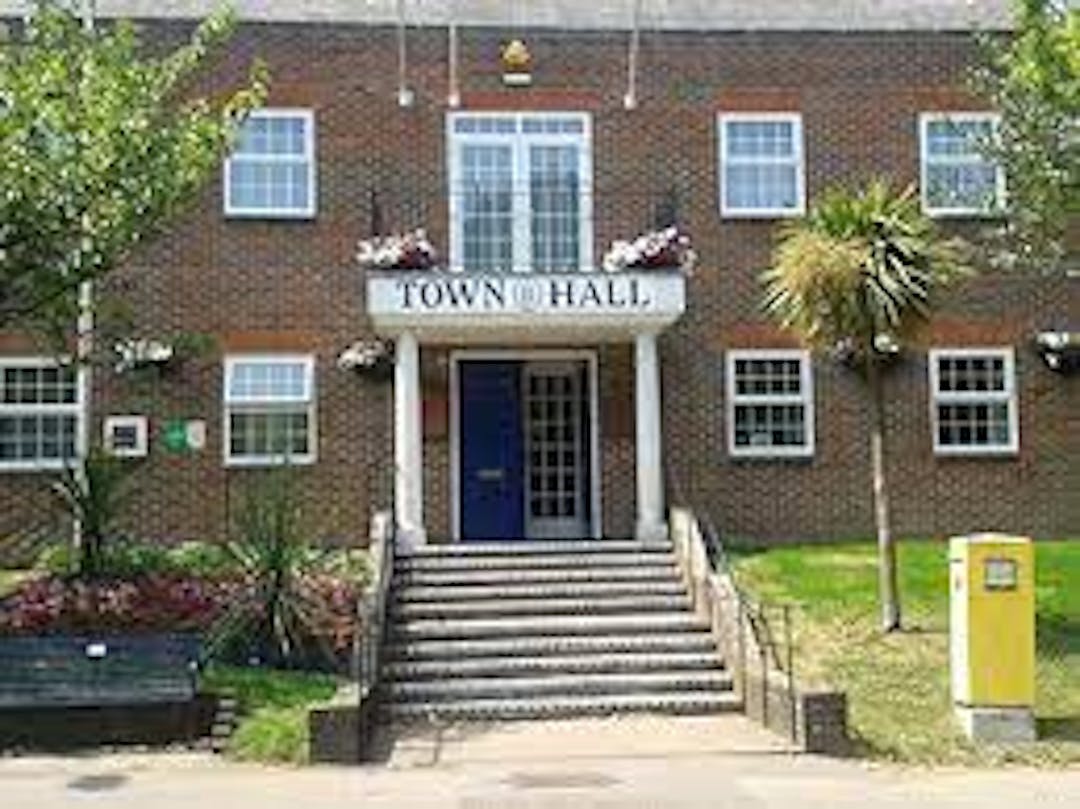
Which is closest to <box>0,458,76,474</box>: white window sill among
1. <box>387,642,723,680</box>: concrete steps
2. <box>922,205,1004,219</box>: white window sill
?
<box>387,642,723,680</box>: concrete steps

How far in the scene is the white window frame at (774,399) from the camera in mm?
23656

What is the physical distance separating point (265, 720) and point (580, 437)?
888 centimetres

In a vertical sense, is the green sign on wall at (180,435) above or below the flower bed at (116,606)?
above

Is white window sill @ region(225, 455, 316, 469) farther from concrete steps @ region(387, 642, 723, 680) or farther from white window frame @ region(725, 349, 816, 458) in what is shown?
concrete steps @ region(387, 642, 723, 680)

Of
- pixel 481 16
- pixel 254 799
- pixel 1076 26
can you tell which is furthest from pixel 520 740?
pixel 481 16

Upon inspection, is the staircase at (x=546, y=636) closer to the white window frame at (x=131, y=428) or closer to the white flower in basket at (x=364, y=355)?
the white flower in basket at (x=364, y=355)

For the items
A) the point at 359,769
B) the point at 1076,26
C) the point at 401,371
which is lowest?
the point at 359,769

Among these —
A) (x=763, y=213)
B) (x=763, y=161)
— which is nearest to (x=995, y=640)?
(x=763, y=213)

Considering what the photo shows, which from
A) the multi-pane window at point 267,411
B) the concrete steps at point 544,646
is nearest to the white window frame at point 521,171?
the multi-pane window at point 267,411

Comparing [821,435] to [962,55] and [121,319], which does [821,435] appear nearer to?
[962,55]

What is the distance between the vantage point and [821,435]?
23734 millimetres

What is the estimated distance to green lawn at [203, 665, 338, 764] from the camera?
15164mm

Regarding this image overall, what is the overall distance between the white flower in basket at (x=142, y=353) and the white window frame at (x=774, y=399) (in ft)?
23.3

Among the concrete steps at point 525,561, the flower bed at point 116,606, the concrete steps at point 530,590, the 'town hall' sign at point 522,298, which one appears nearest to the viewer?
the flower bed at point 116,606
